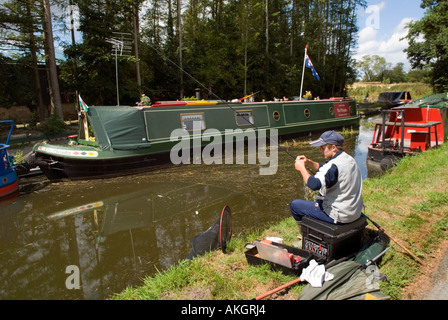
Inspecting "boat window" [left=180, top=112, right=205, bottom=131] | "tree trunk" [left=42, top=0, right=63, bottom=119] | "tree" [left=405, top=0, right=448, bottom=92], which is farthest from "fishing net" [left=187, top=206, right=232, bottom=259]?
"tree" [left=405, top=0, right=448, bottom=92]

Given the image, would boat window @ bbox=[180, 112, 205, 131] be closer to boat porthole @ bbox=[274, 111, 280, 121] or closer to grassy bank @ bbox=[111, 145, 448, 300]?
boat porthole @ bbox=[274, 111, 280, 121]

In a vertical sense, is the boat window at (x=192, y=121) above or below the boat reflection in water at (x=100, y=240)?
above

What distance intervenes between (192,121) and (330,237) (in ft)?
24.2

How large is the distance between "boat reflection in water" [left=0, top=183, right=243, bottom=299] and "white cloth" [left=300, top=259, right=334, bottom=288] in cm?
202

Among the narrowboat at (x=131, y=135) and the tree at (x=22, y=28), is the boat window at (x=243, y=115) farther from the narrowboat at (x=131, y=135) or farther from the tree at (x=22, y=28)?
the tree at (x=22, y=28)

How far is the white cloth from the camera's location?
259 centimetres

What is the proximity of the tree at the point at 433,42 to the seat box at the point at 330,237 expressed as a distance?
23.4 metres

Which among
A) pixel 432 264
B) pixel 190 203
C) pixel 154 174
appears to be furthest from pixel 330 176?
pixel 154 174

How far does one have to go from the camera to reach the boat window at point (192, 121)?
372 inches

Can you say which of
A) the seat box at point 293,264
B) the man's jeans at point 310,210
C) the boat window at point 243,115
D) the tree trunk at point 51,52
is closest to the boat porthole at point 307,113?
the boat window at point 243,115

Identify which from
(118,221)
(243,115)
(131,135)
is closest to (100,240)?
(118,221)

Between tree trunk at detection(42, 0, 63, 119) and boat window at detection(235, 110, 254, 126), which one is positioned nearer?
boat window at detection(235, 110, 254, 126)

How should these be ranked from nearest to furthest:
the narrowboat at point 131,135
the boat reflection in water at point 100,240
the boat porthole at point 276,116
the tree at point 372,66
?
1. the boat reflection in water at point 100,240
2. the narrowboat at point 131,135
3. the boat porthole at point 276,116
4. the tree at point 372,66

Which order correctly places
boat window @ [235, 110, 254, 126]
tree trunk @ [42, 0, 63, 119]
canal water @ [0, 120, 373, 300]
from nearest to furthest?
canal water @ [0, 120, 373, 300]
boat window @ [235, 110, 254, 126]
tree trunk @ [42, 0, 63, 119]
